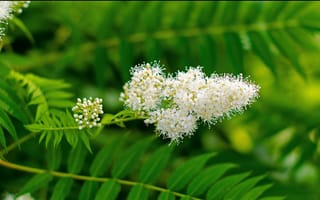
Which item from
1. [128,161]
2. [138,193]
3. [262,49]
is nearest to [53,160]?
[128,161]

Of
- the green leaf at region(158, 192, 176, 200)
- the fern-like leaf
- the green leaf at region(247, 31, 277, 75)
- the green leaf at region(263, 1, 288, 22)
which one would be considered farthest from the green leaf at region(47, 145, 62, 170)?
the green leaf at region(263, 1, 288, 22)

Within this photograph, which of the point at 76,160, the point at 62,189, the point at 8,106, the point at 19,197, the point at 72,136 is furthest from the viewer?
the point at 19,197

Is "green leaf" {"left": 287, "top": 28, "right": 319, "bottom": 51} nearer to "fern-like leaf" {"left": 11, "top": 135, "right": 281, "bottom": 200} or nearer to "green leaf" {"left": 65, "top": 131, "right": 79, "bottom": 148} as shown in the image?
"fern-like leaf" {"left": 11, "top": 135, "right": 281, "bottom": 200}

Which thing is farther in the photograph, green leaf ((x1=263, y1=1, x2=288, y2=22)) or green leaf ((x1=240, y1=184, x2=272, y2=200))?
green leaf ((x1=263, y1=1, x2=288, y2=22))

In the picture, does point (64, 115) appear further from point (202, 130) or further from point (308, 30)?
point (202, 130)

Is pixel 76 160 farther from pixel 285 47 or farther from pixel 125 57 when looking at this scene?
pixel 285 47

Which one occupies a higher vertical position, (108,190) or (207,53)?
(207,53)

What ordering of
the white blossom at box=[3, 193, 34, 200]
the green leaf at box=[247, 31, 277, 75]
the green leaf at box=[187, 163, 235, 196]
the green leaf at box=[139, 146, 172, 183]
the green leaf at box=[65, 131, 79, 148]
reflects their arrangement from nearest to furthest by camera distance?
the green leaf at box=[65, 131, 79, 148] → the green leaf at box=[187, 163, 235, 196] → the green leaf at box=[139, 146, 172, 183] → the white blossom at box=[3, 193, 34, 200] → the green leaf at box=[247, 31, 277, 75]
